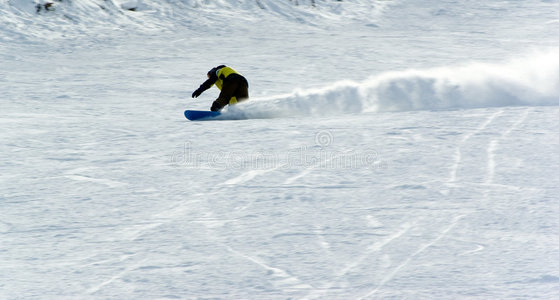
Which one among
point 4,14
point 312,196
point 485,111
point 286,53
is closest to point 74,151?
point 312,196

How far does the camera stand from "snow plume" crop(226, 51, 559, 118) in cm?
881

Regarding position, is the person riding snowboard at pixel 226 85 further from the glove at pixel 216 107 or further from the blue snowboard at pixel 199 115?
the blue snowboard at pixel 199 115

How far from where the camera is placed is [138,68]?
41.2 ft

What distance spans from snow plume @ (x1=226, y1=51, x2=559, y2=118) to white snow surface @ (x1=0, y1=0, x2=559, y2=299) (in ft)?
0.10

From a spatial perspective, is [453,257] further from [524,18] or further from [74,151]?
[524,18]

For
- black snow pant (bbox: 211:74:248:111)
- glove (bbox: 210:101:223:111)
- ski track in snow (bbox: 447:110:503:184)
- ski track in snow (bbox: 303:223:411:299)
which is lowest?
ski track in snow (bbox: 303:223:411:299)

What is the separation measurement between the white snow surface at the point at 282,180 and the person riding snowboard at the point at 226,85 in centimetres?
16

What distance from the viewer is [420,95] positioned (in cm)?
917

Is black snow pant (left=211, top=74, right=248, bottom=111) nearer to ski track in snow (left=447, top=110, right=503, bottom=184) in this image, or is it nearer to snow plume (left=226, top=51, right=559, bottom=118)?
snow plume (left=226, top=51, right=559, bottom=118)

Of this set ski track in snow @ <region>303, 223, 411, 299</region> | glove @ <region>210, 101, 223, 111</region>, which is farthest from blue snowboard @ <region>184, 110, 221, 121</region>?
ski track in snow @ <region>303, 223, 411, 299</region>

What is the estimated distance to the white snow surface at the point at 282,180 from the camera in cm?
376

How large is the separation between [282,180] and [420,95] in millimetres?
4101

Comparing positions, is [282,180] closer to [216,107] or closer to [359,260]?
[359,260]

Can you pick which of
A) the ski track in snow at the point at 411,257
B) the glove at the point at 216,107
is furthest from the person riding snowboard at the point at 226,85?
the ski track in snow at the point at 411,257
